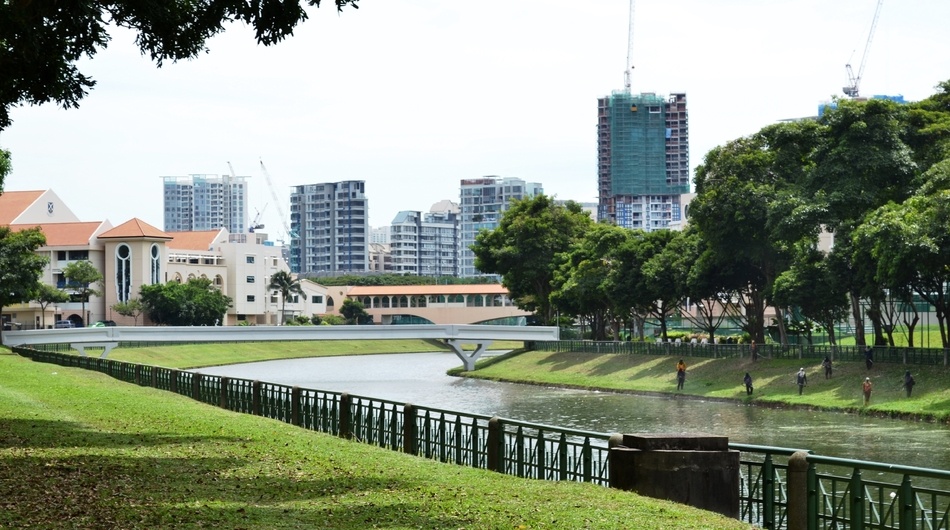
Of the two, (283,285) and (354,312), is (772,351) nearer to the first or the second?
(283,285)

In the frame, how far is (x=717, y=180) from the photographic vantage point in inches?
2670

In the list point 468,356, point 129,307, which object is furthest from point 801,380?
point 129,307

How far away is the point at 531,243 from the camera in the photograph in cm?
10375

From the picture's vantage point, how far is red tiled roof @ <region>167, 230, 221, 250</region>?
16525cm

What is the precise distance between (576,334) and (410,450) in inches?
3369

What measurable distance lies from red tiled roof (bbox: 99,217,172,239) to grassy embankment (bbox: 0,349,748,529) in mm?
116315

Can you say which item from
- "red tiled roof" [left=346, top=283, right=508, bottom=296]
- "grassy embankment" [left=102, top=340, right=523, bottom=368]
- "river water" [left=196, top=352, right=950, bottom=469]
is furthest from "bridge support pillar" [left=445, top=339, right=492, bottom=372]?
"red tiled roof" [left=346, top=283, right=508, bottom=296]

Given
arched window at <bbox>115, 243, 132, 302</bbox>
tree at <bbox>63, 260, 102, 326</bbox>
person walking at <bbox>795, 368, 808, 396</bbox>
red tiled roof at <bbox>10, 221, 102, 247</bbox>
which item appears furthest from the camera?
red tiled roof at <bbox>10, 221, 102, 247</bbox>

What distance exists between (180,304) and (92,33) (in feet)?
381

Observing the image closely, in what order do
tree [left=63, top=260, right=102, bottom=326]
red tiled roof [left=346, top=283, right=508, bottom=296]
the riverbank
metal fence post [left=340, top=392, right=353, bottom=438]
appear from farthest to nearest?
red tiled roof [left=346, top=283, right=508, bottom=296], tree [left=63, top=260, right=102, bottom=326], the riverbank, metal fence post [left=340, top=392, right=353, bottom=438]

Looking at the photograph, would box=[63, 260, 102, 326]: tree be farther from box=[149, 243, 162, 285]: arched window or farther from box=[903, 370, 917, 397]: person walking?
box=[903, 370, 917, 397]: person walking

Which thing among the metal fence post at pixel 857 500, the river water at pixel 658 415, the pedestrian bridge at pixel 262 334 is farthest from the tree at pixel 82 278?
the metal fence post at pixel 857 500

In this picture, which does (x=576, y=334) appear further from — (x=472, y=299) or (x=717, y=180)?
(x=472, y=299)

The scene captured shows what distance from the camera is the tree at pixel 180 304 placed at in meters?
137
